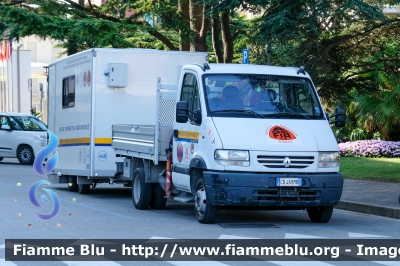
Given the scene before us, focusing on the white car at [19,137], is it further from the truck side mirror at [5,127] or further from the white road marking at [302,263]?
the white road marking at [302,263]

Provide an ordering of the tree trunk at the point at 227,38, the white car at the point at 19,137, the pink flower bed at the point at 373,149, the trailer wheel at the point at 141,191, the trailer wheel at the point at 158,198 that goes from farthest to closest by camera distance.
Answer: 1. the white car at the point at 19,137
2. the pink flower bed at the point at 373,149
3. the tree trunk at the point at 227,38
4. the trailer wheel at the point at 158,198
5. the trailer wheel at the point at 141,191

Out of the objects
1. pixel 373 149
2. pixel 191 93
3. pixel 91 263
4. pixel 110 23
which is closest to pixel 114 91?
pixel 191 93

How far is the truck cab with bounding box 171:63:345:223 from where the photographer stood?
41.5ft

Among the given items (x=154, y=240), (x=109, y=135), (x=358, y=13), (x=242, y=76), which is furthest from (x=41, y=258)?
(x=358, y=13)

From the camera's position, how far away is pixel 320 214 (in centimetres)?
1368

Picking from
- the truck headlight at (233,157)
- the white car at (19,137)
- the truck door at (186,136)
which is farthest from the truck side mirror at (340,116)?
the white car at (19,137)

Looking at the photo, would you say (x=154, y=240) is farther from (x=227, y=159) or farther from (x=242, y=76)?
(x=242, y=76)

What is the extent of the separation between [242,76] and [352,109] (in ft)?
69.3

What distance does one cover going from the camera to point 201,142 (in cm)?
1314

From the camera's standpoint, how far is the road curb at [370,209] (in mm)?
14828

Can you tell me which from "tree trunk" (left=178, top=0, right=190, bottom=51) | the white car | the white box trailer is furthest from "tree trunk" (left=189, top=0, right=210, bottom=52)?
the white box trailer

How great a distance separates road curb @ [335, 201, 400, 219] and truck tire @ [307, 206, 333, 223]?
1689mm

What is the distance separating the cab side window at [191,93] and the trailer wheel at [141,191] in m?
1.89

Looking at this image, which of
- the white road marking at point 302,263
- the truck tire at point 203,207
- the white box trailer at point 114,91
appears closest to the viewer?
the white road marking at point 302,263
